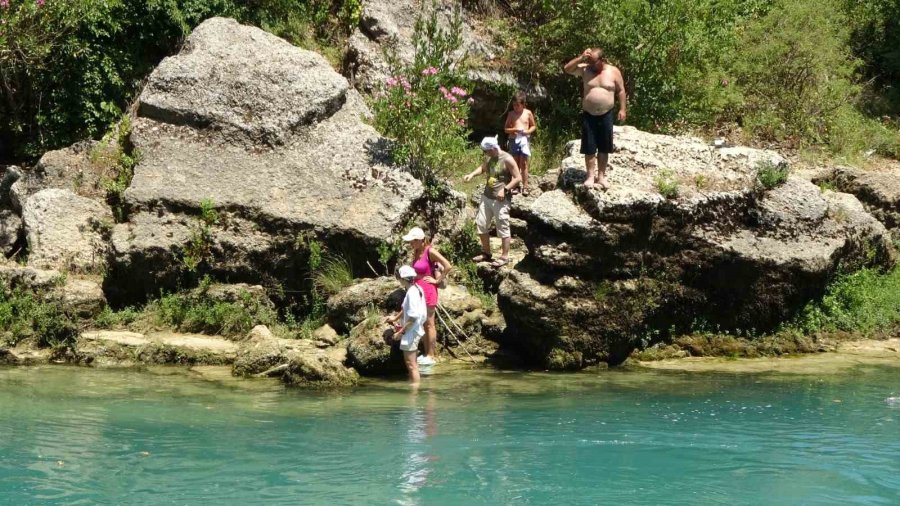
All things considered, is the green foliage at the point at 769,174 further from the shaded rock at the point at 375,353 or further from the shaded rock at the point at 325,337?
the shaded rock at the point at 325,337

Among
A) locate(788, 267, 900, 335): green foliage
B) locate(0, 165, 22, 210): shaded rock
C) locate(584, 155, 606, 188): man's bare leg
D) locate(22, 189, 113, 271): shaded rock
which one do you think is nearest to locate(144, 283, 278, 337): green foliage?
Answer: locate(22, 189, 113, 271): shaded rock

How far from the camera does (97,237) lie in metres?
14.0

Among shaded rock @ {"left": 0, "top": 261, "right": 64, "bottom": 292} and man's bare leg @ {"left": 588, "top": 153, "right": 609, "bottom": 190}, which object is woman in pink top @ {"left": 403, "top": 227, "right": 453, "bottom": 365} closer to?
man's bare leg @ {"left": 588, "top": 153, "right": 609, "bottom": 190}

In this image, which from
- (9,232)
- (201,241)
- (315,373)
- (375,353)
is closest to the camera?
(315,373)

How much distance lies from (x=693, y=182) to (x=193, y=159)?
6704 millimetres

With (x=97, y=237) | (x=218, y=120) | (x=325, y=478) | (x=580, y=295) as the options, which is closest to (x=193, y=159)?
(x=218, y=120)

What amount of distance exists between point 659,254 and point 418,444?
16.4 ft

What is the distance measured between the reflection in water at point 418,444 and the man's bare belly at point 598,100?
397 cm

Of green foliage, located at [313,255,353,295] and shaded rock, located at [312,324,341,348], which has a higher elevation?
green foliage, located at [313,255,353,295]

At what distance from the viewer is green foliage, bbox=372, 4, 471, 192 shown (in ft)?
47.8

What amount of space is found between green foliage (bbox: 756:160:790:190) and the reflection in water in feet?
17.4

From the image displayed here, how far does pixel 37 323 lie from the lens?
1252cm

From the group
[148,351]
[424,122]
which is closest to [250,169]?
[424,122]

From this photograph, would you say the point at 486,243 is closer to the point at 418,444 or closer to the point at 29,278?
the point at 418,444
